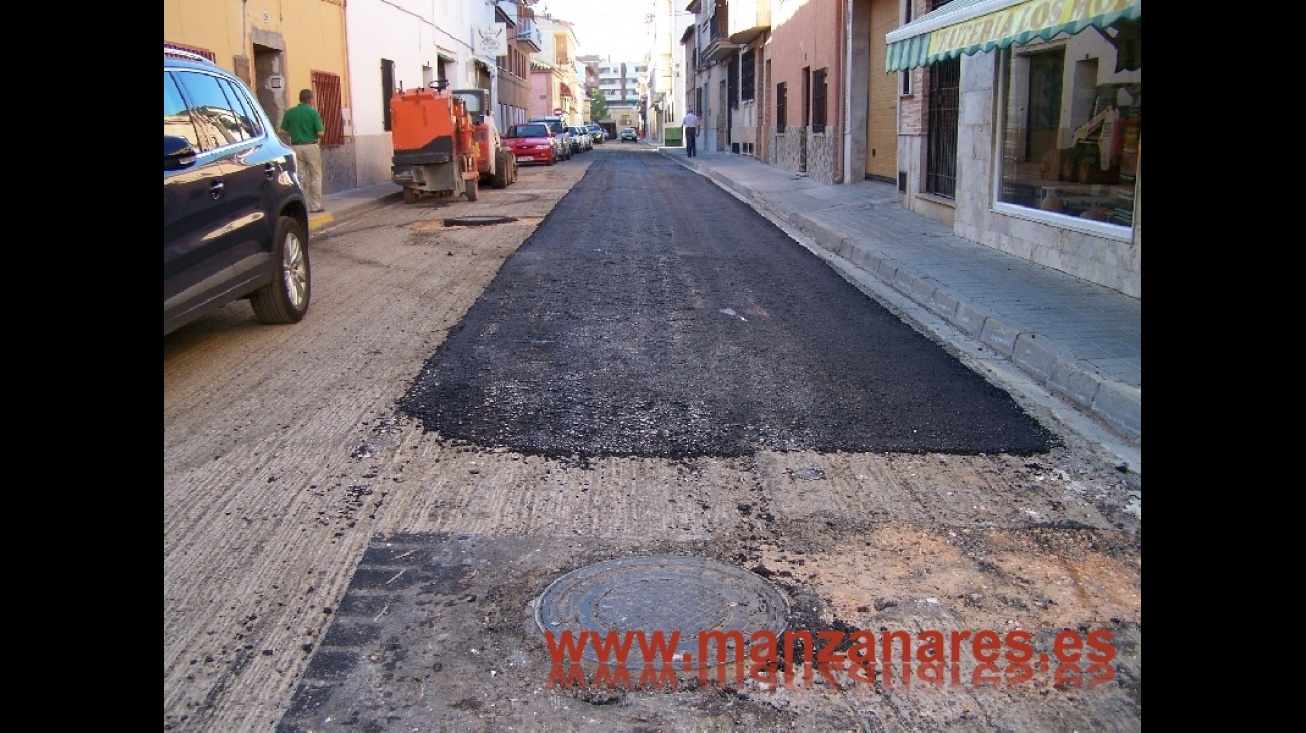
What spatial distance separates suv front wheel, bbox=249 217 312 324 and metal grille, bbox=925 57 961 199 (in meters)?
9.31

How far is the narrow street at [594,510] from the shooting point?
3051 mm

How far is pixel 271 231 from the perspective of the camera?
7.73 meters

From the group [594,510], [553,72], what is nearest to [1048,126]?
[594,510]

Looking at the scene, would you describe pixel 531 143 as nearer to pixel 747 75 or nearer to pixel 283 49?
pixel 747 75

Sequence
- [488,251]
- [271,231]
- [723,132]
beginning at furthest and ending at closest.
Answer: [723,132]
[488,251]
[271,231]

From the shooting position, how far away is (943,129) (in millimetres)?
15266

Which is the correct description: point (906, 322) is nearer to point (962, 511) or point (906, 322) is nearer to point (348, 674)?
point (962, 511)

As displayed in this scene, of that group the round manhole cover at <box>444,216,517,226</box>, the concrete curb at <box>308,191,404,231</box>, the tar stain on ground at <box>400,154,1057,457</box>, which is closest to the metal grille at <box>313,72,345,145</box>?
the concrete curb at <box>308,191,404,231</box>

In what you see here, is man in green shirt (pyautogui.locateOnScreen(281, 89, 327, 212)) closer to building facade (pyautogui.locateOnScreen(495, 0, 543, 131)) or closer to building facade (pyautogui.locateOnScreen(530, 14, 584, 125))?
building facade (pyautogui.locateOnScreen(495, 0, 543, 131))

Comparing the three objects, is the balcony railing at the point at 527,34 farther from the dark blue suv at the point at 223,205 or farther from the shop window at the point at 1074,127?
the dark blue suv at the point at 223,205
